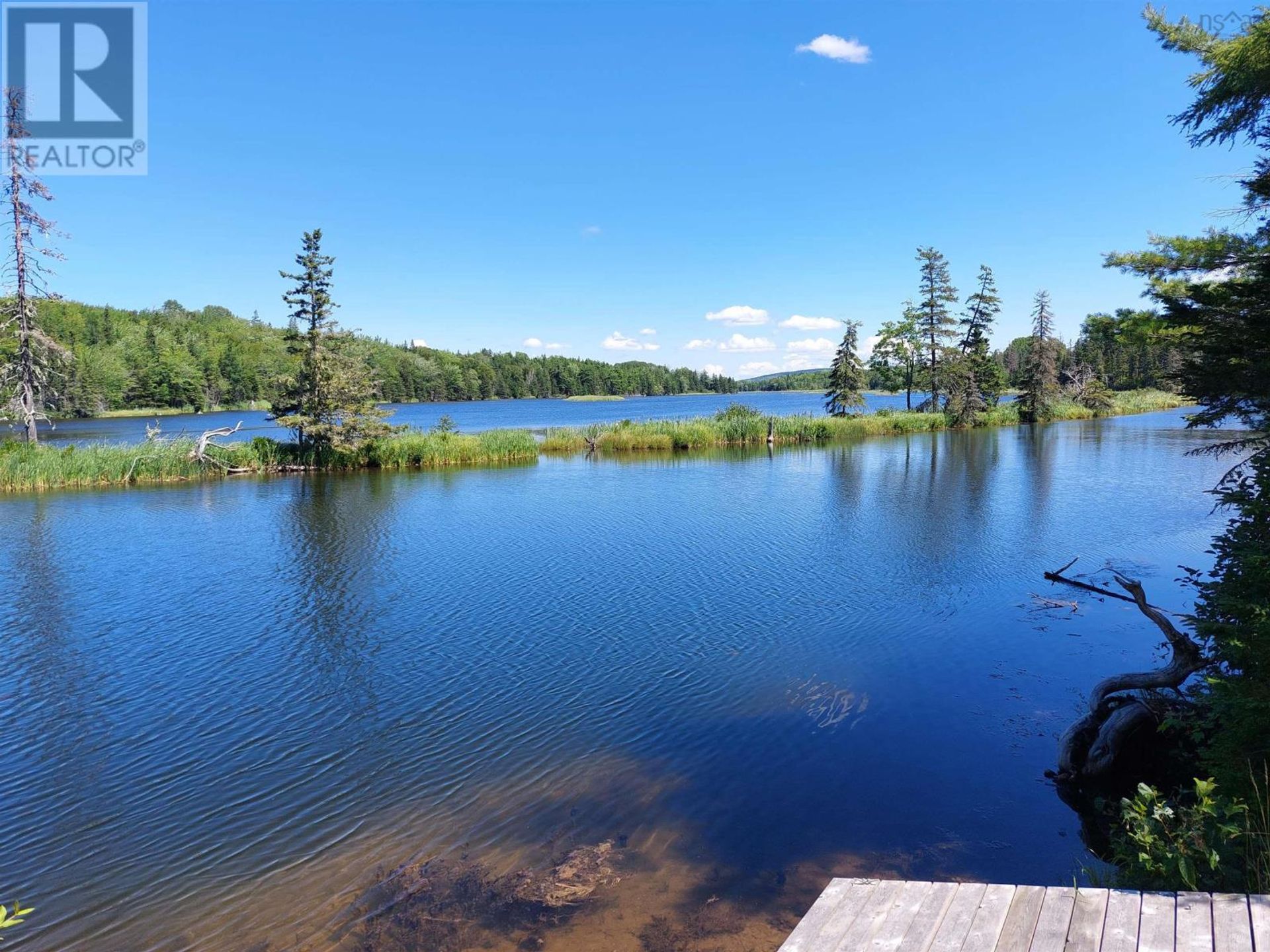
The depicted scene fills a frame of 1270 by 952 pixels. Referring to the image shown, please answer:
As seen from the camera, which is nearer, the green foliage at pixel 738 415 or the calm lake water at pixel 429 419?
the green foliage at pixel 738 415

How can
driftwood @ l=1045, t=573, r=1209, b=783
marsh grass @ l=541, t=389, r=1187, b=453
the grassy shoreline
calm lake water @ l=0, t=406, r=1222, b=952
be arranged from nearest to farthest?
calm lake water @ l=0, t=406, r=1222, b=952 < driftwood @ l=1045, t=573, r=1209, b=783 < the grassy shoreline < marsh grass @ l=541, t=389, r=1187, b=453

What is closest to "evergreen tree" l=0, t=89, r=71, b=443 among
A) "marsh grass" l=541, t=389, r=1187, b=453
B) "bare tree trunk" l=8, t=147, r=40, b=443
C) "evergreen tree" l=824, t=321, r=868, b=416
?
"bare tree trunk" l=8, t=147, r=40, b=443

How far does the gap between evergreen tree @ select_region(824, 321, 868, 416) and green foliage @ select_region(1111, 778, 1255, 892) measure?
4731 centimetres

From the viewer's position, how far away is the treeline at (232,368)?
87.2 meters

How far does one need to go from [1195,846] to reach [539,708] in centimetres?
641

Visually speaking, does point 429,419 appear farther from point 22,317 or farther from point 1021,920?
point 1021,920

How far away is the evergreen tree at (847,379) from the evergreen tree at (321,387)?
31.5 meters

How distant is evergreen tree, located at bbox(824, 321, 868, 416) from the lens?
5078 cm

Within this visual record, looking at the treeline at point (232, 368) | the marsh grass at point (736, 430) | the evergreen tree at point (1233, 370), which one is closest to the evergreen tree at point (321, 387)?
the treeline at point (232, 368)

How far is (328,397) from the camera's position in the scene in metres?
32.0

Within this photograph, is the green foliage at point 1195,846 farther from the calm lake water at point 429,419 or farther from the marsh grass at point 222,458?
the calm lake water at point 429,419

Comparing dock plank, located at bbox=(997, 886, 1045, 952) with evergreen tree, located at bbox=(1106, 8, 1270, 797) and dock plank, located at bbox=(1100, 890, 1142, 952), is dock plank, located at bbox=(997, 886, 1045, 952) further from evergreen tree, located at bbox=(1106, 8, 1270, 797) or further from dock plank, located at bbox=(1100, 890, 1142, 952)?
evergreen tree, located at bbox=(1106, 8, 1270, 797)

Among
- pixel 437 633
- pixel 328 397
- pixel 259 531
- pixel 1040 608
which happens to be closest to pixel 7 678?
pixel 437 633

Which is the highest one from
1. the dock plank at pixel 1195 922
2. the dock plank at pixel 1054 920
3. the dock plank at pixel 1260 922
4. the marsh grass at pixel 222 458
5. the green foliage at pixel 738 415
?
the green foliage at pixel 738 415
